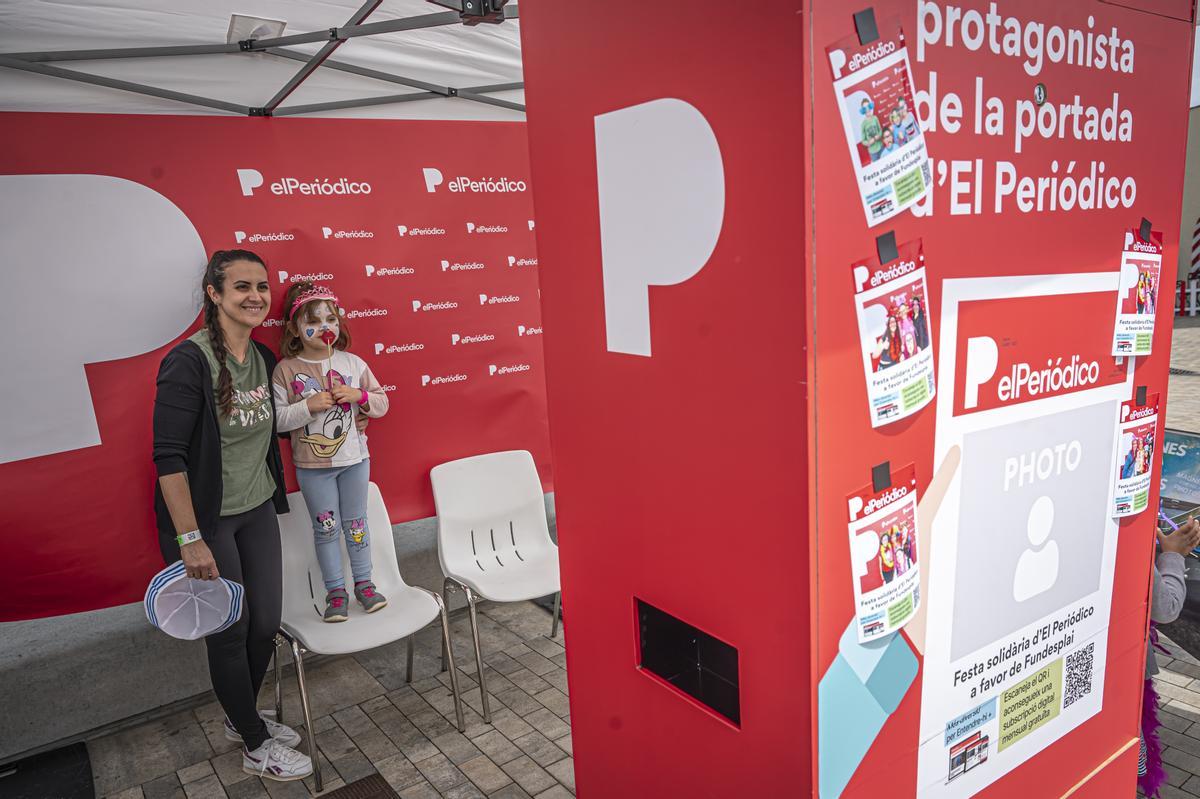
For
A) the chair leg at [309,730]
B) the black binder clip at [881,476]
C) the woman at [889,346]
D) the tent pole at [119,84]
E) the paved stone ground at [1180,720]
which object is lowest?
the paved stone ground at [1180,720]

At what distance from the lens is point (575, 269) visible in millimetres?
1566

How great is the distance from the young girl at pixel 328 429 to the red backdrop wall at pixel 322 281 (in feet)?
0.62

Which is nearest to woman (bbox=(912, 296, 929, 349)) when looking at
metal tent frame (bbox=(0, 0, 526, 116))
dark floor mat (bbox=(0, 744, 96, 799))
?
metal tent frame (bbox=(0, 0, 526, 116))

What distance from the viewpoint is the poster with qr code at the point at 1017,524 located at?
1377 mm

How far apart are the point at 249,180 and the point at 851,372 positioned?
9.18ft

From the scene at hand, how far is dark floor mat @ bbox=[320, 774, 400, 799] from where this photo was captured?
2.67 meters

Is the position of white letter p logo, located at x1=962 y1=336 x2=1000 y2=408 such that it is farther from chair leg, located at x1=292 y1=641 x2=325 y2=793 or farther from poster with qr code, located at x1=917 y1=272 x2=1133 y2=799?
chair leg, located at x1=292 y1=641 x2=325 y2=793

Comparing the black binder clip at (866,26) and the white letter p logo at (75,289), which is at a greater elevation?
the black binder clip at (866,26)

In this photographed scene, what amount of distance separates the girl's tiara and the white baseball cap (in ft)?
3.55

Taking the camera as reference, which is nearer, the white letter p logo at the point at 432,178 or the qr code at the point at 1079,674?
the qr code at the point at 1079,674

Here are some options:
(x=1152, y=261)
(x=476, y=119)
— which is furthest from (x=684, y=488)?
(x=476, y=119)

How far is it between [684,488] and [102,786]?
109 inches

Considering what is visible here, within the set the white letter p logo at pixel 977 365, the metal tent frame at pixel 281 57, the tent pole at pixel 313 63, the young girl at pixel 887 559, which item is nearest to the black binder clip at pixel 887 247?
the white letter p logo at pixel 977 365

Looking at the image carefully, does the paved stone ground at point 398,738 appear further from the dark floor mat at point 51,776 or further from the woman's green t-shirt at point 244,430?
the woman's green t-shirt at point 244,430
